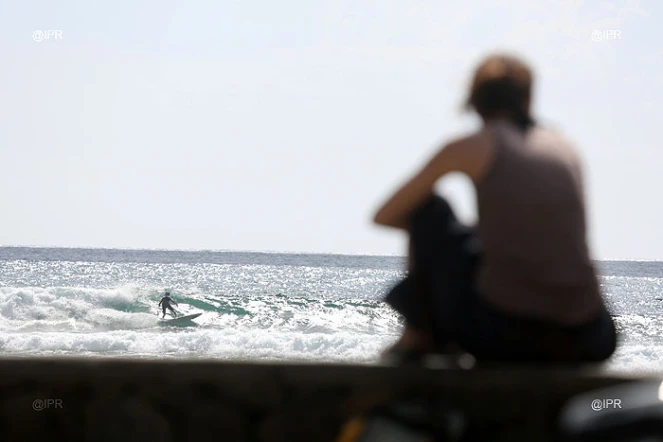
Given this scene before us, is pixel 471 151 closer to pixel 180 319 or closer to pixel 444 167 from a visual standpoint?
pixel 444 167

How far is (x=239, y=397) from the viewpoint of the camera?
7.59 feet

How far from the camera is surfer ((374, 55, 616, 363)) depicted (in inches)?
81.7

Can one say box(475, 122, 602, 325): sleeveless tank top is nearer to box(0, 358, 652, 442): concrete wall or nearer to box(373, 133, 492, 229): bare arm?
box(373, 133, 492, 229): bare arm

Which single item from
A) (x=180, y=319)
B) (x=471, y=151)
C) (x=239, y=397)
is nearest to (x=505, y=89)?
(x=471, y=151)

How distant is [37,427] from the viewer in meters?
2.46

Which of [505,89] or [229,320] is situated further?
[229,320]

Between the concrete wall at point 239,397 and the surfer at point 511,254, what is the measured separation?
0.31 ft

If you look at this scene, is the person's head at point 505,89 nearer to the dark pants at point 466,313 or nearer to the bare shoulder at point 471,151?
the bare shoulder at point 471,151

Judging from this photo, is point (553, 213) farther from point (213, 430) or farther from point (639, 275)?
point (639, 275)

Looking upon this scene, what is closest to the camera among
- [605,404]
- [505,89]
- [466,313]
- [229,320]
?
[605,404]

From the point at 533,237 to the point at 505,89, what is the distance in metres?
0.39

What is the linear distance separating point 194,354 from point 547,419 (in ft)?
47.2

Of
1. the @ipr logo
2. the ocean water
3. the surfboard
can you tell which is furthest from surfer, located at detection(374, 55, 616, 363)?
the surfboard

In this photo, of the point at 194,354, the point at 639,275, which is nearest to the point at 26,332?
the point at 194,354
